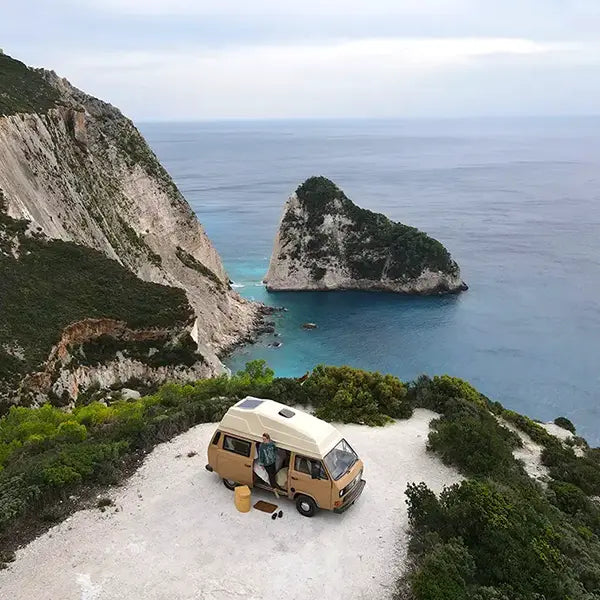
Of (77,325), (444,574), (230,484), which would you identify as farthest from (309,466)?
(77,325)

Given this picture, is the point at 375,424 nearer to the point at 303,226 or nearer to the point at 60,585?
the point at 60,585

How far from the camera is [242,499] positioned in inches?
560

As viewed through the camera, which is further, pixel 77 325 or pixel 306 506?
pixel 77 325

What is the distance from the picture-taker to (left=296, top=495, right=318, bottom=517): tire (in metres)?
14.0

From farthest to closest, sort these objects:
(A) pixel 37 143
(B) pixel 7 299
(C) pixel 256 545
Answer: (A) pixel 37 143 < (B) pixel 7 299 < (C) pixel 256 545

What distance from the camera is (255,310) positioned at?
7594 centimetres

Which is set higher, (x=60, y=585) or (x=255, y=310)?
(x=60, y=585)

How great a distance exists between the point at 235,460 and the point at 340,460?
2690 mm

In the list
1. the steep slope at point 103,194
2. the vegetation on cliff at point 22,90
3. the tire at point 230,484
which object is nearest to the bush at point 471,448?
the tire at point 230,484

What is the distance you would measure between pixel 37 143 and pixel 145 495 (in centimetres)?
4059

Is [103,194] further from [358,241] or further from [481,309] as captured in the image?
[481,309]

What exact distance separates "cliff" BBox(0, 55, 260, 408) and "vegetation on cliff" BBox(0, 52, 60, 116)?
0.52ft

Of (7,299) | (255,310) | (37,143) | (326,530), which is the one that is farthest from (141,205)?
(326,530)

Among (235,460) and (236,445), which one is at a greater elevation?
(236,445)
